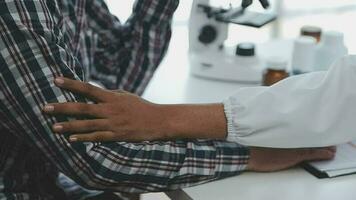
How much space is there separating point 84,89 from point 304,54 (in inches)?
27.9

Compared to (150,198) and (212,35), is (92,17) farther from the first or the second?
(150,198)

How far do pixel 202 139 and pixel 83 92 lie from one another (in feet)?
0.84

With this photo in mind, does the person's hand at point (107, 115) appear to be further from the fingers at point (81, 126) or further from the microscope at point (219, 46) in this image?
the microscope at point (219, 46)

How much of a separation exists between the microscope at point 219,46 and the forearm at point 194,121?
51 cm

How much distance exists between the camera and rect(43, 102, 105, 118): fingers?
106 centimetres

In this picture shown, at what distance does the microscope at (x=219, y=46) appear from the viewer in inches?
65.1

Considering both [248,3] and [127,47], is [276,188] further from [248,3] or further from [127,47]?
[127,47]

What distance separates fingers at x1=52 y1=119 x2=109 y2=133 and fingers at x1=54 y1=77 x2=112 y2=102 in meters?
0.05

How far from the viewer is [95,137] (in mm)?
1089

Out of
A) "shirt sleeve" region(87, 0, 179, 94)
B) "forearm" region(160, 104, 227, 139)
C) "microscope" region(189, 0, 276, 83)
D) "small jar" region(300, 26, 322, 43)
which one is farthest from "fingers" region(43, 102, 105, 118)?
"small jar" region(300, 26, 322, 43)

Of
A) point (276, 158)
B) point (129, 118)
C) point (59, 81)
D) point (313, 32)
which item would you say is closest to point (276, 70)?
point (313, 32)

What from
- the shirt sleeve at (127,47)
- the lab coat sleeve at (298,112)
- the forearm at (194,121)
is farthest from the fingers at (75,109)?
the shirt sleeve at (127,47)

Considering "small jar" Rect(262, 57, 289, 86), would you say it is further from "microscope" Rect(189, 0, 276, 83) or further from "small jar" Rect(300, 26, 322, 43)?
"small jar" Rect(300, 26, 322, 43)

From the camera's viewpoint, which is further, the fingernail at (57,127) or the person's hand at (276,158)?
the person's hand at (276,158)
